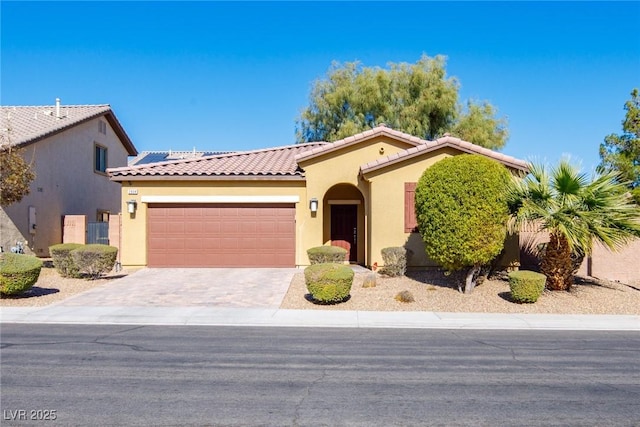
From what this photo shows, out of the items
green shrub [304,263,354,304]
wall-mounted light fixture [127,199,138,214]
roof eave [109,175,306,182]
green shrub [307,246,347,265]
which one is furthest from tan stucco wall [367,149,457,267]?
wall-mounted light fixture [127,199,138,214]

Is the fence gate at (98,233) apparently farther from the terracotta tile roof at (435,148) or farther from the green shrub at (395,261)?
the green shrub at (395,261)

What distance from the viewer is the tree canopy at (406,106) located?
33.2 metres

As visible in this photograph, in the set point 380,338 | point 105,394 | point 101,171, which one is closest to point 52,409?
point 105,394

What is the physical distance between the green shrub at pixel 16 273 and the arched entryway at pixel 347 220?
33.9 ft

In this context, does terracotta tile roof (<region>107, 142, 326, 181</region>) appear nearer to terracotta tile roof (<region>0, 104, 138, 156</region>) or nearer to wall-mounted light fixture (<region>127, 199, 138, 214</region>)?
wall-mounted light fixture (<region>127, 199, 138, 214</region>)

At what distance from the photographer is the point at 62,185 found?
24.2 metres

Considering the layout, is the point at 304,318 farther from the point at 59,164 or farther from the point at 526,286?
the point at 59,164

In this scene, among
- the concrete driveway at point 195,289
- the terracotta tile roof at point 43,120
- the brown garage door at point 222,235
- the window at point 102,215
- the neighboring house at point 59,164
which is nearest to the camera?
the concrete driveway at point 195,289

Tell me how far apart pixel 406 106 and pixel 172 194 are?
1831 centimetres

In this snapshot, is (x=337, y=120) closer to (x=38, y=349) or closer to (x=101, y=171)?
(x=101, y=171)

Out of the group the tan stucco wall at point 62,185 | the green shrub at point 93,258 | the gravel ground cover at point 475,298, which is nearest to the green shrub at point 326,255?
the gravel ground cover at point 475,298

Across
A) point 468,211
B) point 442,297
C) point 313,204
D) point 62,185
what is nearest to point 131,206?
point 313,204

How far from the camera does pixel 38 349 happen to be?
8.96 meters

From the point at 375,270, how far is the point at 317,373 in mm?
10540
